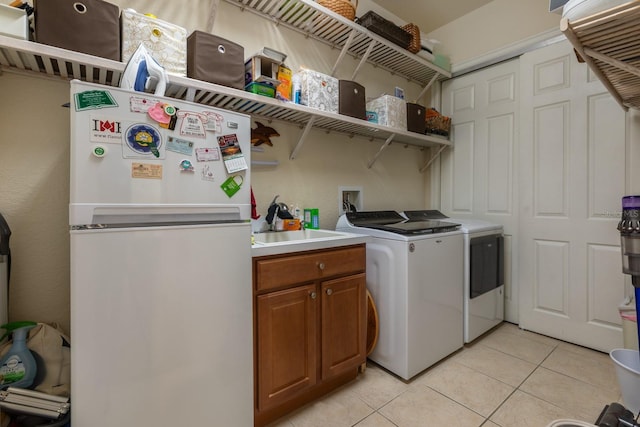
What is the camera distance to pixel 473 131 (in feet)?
9.46

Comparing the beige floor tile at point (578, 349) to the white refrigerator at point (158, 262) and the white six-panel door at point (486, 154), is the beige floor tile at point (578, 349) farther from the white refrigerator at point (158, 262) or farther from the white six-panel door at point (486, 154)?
the white refrigerator at point (158, 262)

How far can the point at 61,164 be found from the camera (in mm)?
1369

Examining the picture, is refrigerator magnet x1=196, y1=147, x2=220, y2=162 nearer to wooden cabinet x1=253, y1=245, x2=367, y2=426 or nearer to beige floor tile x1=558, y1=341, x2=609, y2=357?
wooden cabinet x1=253, y1=245, x2=367, y2=426

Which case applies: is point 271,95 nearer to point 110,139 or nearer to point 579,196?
point 110,139

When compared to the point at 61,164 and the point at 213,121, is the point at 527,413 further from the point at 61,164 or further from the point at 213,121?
the point at 61,164

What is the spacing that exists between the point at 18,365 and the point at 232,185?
1026 millimetres

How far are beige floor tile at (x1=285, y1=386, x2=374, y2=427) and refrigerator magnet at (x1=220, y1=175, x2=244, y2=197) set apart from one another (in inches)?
47.9

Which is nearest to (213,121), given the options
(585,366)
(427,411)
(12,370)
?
(12,370)

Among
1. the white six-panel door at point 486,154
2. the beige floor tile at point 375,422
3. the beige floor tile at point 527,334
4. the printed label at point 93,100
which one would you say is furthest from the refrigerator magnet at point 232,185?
the beige floor tile at point 527,334

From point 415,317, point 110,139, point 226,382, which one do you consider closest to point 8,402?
point 226,382

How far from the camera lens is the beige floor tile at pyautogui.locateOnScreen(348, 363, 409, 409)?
1671 mm

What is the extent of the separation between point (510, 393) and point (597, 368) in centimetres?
78

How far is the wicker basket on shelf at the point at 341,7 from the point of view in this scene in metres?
1.90

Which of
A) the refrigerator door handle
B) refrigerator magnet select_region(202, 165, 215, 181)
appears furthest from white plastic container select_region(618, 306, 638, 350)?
refrigerator magnet select_region(202, 165, 215, 181)
